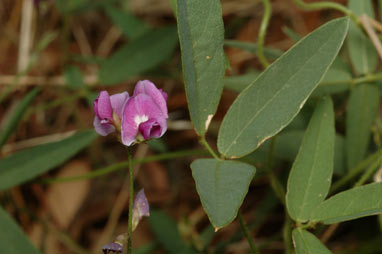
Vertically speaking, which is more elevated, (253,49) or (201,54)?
(201,54)

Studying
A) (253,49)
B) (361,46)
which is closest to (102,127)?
(253,49)

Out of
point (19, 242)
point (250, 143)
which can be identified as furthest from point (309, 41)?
point (19, 242)

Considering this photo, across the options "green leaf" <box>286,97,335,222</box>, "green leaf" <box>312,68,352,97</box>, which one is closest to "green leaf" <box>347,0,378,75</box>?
"green leaf" <box>312,68,352,97</box>

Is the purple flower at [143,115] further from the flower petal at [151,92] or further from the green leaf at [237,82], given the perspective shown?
the green leaf at [237,82]

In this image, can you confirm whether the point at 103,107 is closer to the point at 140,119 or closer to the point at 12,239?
the point at 140,119

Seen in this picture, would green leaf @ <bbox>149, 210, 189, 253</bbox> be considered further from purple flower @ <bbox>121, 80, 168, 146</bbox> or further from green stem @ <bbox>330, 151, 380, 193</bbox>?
purple flower @ <bbox>121, 80, 168, 146</bbox>

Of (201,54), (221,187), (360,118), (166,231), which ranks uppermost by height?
(201,54)

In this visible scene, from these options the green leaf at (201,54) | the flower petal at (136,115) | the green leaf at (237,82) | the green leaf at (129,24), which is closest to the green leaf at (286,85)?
the green leaf at (201,54)
